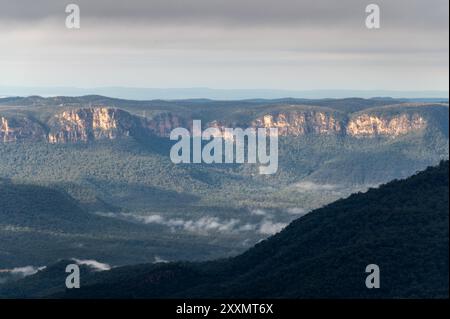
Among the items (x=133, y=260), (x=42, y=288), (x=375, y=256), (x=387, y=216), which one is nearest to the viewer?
(x=375, y=256)

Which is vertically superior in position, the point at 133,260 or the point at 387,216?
the point at 387,216

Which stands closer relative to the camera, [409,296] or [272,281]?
[409,296]
